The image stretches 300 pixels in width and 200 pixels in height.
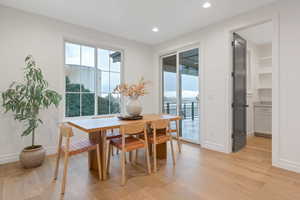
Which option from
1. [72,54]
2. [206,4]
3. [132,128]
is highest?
[206,4]

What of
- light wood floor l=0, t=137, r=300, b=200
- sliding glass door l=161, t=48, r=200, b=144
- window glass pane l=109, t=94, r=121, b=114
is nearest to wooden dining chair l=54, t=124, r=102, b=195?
light wood floor l=0, t=137, r=300, b=200

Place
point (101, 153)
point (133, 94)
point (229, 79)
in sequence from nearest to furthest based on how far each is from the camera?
point (101, 153), point (133, 94), point (229, 79)

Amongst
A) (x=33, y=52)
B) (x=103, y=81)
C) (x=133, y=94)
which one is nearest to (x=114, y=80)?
(x=103, y=81)

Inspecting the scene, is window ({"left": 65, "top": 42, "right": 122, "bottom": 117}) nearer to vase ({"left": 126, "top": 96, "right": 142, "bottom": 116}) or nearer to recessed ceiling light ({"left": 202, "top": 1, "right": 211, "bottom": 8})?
vase ({"left": 126, "top": 96, "right": 142, "bottom": 116})

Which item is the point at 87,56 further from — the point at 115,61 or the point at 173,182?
the point at 173,182

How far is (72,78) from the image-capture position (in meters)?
3.45

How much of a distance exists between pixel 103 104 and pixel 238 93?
3.16 meters

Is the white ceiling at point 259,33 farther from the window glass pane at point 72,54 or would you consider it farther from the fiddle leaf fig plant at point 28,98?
the fiddle leaf fig plant at point 28,98

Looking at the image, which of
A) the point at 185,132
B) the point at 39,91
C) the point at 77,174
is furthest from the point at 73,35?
the point at 185,132

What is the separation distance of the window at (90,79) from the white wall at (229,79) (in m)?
1.81

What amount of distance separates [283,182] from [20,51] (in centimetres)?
464

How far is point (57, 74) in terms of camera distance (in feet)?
10.3

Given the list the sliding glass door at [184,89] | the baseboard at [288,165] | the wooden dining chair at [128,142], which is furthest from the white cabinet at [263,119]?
the wooden dining chair at [128,142]

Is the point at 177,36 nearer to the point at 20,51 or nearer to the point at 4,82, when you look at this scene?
the point at 20,51
